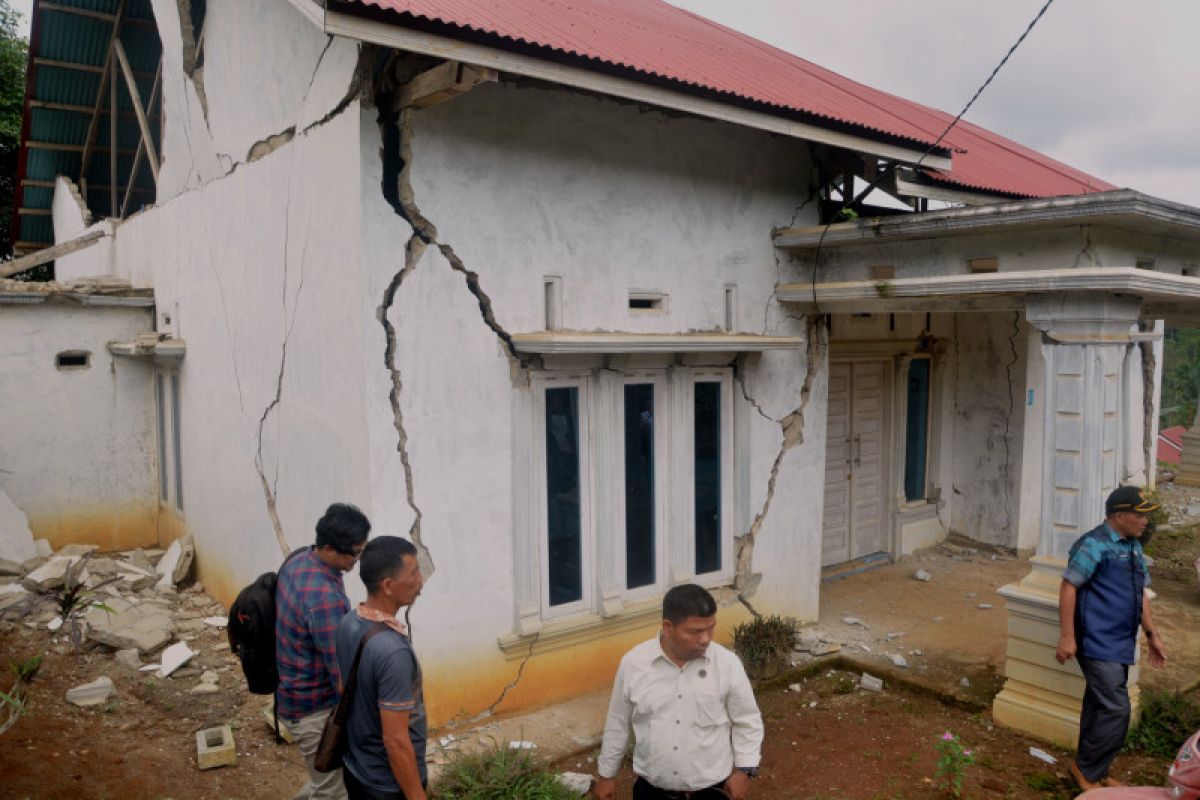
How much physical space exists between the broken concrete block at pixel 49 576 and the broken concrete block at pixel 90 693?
188 centimetres

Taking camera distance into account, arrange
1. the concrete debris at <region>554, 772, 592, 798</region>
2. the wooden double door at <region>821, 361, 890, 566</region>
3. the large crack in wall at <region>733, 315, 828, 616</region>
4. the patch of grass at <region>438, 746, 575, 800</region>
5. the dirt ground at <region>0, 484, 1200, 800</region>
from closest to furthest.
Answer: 1. the patch of grass at <region>438, 746, 575, 800</region>
2. the concrete debris at <region>554, 772, 592, 798</region>
3. the dirt ground at <region>0, 484, 1200, 800</region>
4. the large crack in wall at <region>733, 315, 828, 616</region>
5. the wooden double door at <region>821, 361, 890, 566</region>

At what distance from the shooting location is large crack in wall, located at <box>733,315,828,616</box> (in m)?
6.63

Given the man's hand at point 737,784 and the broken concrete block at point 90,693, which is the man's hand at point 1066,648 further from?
the broken concrete block at point 90,693

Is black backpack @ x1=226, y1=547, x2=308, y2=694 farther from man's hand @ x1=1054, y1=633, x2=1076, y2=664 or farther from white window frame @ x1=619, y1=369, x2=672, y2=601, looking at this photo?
man's hand @ x1=1054, y1=633, x2=1076, y2=664

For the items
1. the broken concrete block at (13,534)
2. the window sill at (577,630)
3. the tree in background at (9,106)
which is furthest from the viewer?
the tree in background at (9,106)

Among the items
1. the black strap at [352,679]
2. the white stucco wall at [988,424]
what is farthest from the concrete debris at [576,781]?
the white stucco wall at [988,424]

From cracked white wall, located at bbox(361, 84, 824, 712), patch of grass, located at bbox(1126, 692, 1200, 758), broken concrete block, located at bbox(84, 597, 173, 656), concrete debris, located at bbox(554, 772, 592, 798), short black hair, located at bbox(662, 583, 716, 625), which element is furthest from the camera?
broken concrete block, located at bbox(84, 597, 173, 656)

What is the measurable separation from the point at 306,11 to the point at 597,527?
3.49 meters

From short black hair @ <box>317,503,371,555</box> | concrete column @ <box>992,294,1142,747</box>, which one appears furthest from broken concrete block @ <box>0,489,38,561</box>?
concrete column @ <box>992,294,1142,747</box>

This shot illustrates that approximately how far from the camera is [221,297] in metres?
7.01

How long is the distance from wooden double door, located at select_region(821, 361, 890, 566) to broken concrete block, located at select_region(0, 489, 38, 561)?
7.37m

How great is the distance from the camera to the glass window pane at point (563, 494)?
562cm

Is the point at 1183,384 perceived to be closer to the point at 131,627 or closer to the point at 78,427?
the point at 78,427

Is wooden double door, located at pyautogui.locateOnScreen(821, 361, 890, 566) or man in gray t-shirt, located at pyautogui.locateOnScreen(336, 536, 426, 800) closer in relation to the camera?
man in gray t-shirt, located at pyautogui.locateOnScreen(336, 536, 426, 800)
